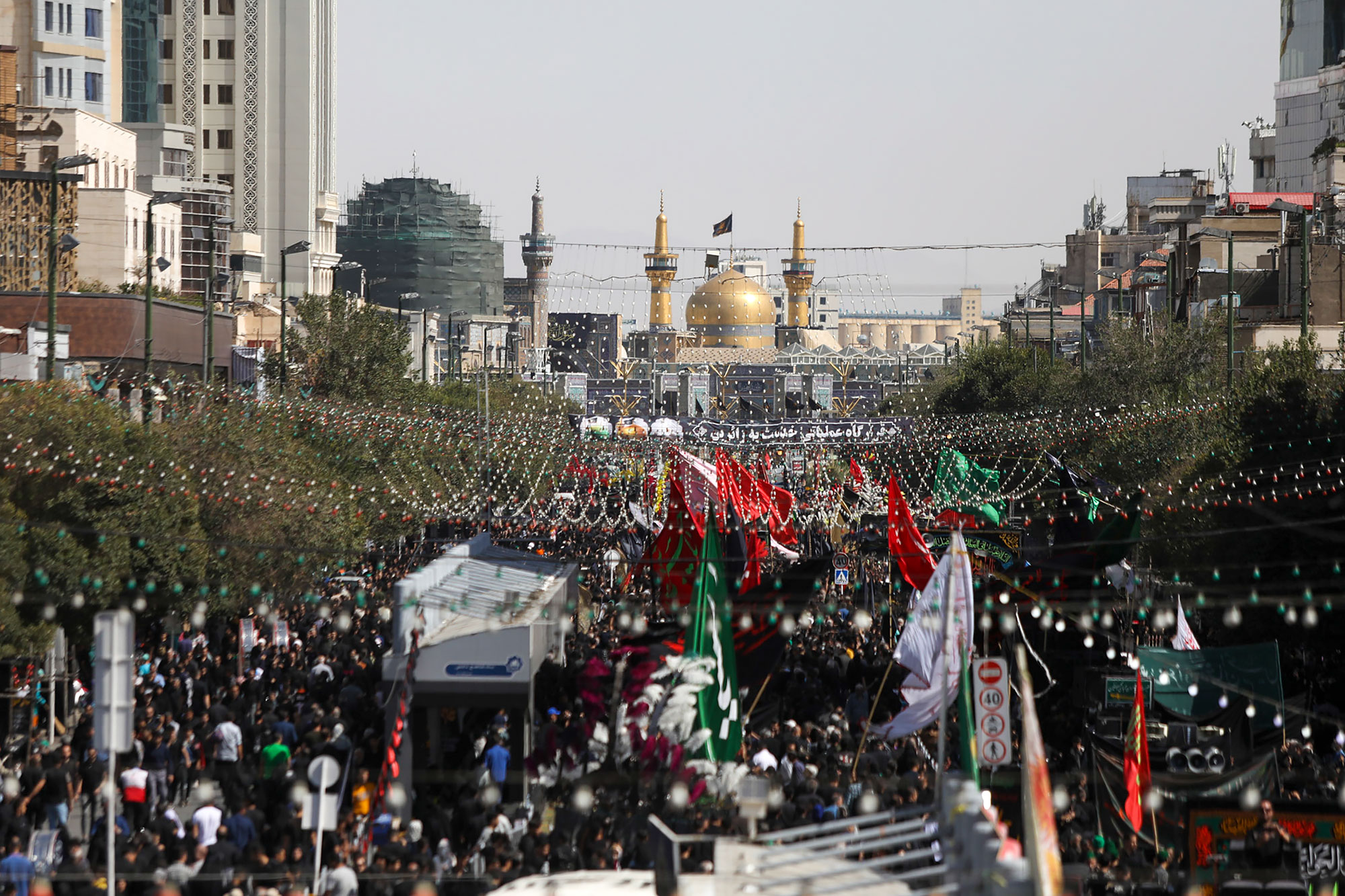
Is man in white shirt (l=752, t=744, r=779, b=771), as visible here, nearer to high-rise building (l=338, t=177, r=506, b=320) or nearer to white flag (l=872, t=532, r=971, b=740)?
white flag (l=872, t=532, r=971, b=740)

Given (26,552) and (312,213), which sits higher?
(312,213)

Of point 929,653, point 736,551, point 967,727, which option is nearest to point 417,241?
point 736,551

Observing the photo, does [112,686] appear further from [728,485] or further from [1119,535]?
[728,485]

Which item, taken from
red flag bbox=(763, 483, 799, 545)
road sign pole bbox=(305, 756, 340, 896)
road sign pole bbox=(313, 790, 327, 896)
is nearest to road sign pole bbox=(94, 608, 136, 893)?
road sign pole bbox=(313, 790, 327, 896)

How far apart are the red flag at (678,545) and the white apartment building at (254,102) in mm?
61918

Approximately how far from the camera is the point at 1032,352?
204 ft

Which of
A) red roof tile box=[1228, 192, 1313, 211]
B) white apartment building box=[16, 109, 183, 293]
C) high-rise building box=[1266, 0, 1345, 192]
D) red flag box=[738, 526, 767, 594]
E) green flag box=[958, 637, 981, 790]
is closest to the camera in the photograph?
green flag box=[958, 637, 981, 790]

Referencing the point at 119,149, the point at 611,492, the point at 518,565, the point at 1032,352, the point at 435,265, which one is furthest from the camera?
the point at 435,265

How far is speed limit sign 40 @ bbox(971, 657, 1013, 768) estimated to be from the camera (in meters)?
13.5

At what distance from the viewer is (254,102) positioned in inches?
3196

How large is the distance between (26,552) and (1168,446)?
65.4ft

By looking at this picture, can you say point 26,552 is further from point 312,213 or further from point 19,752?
point 312,213

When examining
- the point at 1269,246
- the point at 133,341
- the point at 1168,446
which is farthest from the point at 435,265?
the point at 1168,446

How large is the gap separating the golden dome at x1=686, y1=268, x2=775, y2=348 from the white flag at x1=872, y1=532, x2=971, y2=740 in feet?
493
